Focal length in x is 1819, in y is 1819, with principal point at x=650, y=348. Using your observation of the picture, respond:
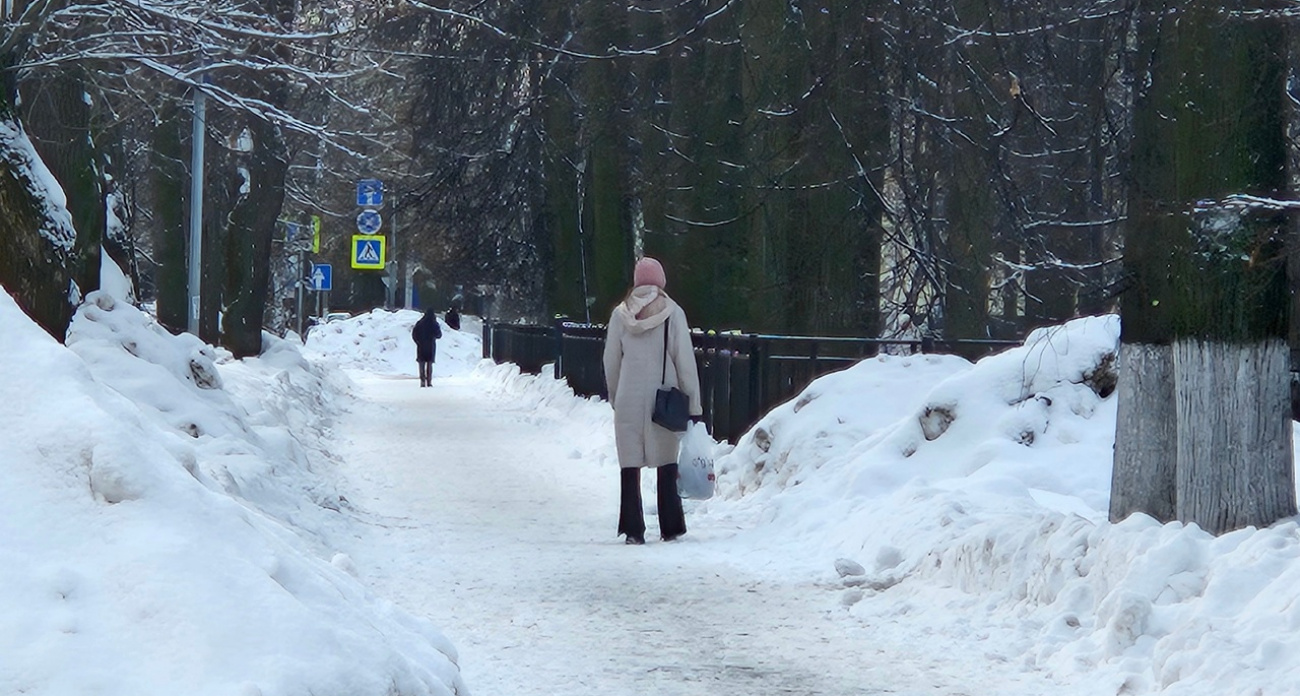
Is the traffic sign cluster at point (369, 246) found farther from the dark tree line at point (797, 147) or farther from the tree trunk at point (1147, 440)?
the tree trunk at point (1147, 440)

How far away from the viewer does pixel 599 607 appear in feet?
28.9

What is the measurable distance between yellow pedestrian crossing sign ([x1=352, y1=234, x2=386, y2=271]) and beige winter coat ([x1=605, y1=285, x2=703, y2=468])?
88.2ft

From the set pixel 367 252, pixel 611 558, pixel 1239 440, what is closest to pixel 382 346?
pixel 367 252

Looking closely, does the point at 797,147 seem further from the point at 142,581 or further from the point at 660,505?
the point at 142,581

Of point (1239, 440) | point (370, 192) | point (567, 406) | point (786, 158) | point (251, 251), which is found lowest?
point (567, 406)

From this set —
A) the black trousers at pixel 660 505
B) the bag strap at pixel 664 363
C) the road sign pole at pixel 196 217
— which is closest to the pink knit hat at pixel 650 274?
the bag strap at pixel 664 363

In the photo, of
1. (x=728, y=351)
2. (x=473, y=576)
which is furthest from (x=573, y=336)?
(x=473, y=576)

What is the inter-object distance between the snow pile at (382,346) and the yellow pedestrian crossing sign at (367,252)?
16.3m

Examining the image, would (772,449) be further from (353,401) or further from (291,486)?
(353,401)

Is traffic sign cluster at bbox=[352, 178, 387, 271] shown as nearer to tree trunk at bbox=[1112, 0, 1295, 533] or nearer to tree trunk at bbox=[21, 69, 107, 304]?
tree trunk at bbox=[21, 69, 107, 304]

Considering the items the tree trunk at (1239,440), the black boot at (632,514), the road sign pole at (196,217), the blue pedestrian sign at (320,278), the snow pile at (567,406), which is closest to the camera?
the tree trunk at (1239,440)

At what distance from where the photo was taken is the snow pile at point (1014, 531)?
6.79 metres

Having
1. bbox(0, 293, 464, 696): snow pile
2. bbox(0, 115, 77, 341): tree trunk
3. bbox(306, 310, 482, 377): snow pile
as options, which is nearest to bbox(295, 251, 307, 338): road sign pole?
bbox(306, 310, 482, 377): snow pile

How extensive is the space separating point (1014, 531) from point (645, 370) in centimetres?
360
